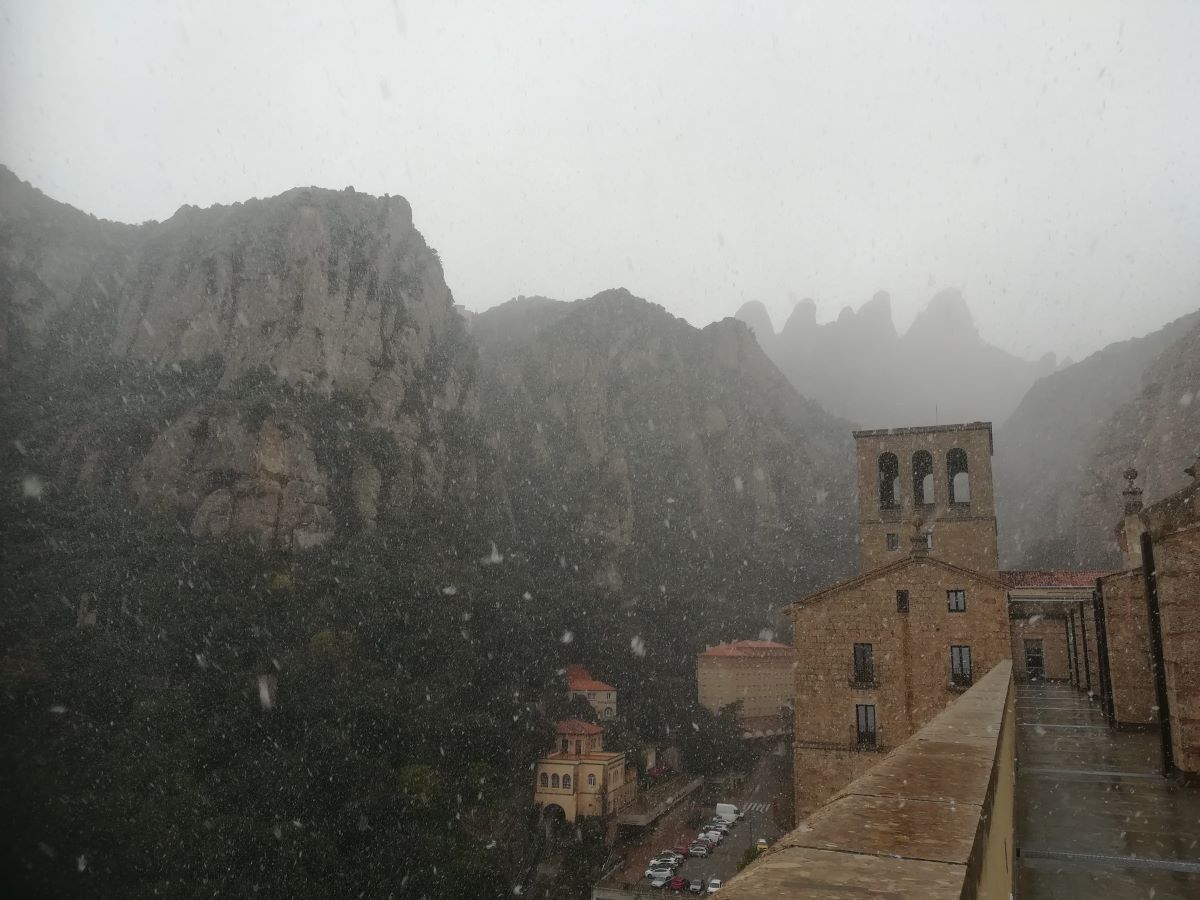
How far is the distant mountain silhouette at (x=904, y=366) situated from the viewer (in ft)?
414

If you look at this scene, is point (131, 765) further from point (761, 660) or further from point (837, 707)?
point (761, 660)

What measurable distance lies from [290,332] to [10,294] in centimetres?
2118

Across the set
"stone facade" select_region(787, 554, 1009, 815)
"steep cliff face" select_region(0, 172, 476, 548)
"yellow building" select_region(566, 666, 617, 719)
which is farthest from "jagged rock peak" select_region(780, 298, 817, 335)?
"stone facade" select_region(787, 554, 1009, 815)

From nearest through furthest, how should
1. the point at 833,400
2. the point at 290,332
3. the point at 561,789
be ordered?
1. the point at 561,789
2. the point at 290,332
3. the point at 833,400

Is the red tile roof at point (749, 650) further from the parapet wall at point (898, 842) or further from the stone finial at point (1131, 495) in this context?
the parapet wall at point (898, 842)

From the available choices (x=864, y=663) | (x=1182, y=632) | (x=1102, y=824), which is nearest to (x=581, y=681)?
(x=864, y=663)

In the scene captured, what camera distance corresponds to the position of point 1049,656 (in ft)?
84.2

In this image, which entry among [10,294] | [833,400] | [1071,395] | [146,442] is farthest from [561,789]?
[833,400]

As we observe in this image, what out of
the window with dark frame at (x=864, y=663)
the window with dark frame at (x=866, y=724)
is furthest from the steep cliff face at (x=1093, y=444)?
the window with dark frame at (x=866, y=724)

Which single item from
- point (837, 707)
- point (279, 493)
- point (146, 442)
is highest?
point (146, 442)

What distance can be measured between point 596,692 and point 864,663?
3164 centimetres

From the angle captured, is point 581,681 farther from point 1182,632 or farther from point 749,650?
point 1182,632

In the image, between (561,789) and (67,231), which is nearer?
(561,789)

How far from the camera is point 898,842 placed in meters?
1.48
